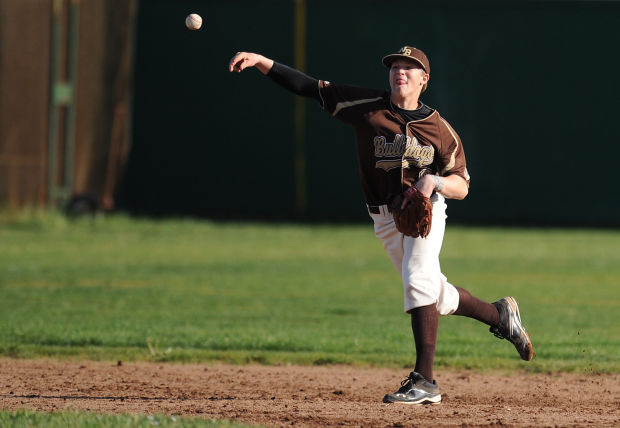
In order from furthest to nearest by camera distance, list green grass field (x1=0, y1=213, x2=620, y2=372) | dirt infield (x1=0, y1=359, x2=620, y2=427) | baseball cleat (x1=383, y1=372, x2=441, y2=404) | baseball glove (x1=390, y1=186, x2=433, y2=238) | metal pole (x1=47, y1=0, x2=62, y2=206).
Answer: metal pole (x1=47, y1=0, x2=62, y2=206) → green grass field (x1=0, y1=213, x2=620, y2=372) → baseball cleat (x1=383, y1=372, x2=441, y2=404) → baseball glove (x1=390, y1=186, x2=433, y2=238) → dirt infield (x1=0, y1=359, x2=620, y2=427)

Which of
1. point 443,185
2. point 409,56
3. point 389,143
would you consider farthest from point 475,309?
point 409,56

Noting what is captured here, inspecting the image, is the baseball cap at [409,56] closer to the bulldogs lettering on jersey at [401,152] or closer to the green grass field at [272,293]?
the bulldogs lettering on jersey at [401,152]

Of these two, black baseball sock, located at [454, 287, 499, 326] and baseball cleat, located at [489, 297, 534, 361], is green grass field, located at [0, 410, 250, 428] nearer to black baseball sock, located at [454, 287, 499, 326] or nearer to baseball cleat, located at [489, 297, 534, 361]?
black baseball sock, located at [454, 287, 499, 326]

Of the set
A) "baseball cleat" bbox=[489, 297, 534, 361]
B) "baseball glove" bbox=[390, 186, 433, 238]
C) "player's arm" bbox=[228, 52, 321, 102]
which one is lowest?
"baseball cleat" bbox=[489, 297, 534, 361]

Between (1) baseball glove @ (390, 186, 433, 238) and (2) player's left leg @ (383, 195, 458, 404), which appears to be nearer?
(1) baseball glove @ (390, 186, 433, 238)

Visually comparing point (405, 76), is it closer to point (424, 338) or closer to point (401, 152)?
point (401, 152)

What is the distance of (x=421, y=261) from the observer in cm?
565

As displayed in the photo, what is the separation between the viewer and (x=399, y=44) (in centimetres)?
2092

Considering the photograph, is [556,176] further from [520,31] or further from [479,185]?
[520,31]

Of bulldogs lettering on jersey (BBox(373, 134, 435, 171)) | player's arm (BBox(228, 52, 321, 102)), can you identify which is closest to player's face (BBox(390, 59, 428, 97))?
bulldogs lettering on jersey (BBox(373, 134, 435, 171))

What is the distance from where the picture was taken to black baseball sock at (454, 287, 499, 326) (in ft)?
19.4

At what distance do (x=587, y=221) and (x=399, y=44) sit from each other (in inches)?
209

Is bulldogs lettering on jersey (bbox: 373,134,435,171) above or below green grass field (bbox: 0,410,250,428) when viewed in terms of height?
above

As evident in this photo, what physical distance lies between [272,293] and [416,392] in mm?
5550
